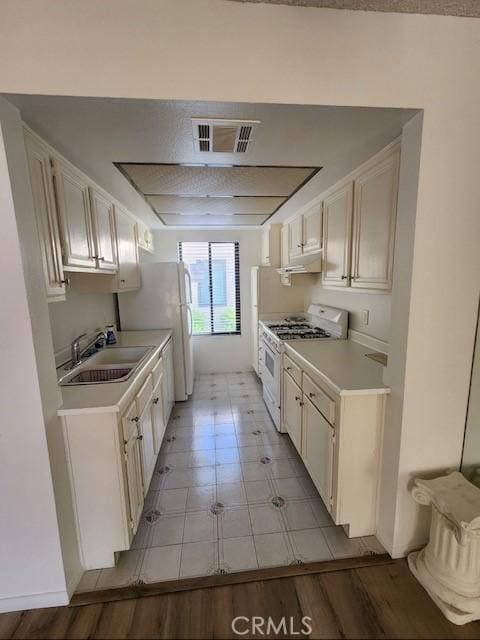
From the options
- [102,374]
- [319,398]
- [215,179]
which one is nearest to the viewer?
[319,398]

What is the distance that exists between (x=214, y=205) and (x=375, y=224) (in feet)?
5.44

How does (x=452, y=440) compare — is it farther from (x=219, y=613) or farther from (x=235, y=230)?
(x=235, y=230)

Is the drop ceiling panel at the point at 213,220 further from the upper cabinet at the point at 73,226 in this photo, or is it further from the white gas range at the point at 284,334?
the white gas range at the point at 284,334

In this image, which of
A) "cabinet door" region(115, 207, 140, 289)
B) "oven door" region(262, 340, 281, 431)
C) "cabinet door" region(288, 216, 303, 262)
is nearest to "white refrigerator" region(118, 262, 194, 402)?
"cabinet door" region(115, 207, 140, 289)

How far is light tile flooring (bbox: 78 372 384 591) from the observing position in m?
1.60

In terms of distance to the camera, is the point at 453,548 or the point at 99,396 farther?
the point at 99,396

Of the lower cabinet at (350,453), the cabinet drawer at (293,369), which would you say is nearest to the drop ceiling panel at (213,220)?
the cabinet drawer at (293,369)

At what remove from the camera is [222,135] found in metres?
1.49

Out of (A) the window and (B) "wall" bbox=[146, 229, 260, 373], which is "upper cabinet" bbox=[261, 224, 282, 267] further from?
(A) the window

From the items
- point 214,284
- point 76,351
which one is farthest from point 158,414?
point 214,284

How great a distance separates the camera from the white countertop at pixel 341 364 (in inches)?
63.4

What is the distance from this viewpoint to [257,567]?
5.13 ft

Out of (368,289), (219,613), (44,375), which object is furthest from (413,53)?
(219,613)

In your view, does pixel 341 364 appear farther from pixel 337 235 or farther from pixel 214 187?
pixel 214 187
